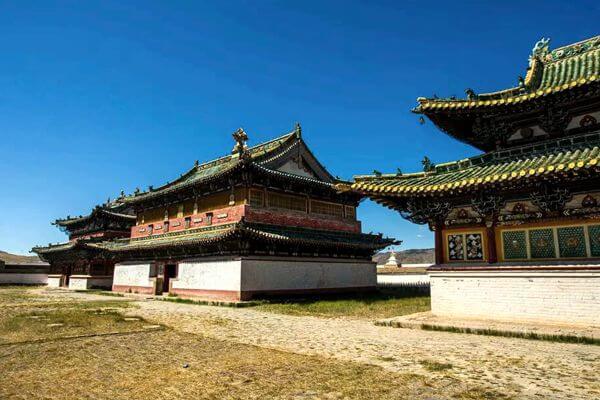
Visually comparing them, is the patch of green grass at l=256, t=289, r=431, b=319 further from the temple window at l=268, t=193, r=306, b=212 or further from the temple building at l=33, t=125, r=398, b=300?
the temple window at l=268, t=193, r=306, b=212

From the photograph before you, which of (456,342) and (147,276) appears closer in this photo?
(456,342)

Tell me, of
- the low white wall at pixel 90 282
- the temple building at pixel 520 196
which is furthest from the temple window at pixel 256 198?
the low white wall at pixel 90 282

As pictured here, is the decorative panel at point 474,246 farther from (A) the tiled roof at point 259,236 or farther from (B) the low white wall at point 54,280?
Answer: (B) the low white wall at point 54,280

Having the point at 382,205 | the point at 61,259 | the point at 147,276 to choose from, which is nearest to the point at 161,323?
the point at 382,205

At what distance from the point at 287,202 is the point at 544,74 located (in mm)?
15814

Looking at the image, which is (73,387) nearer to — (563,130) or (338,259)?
(563,130)

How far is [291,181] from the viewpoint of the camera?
83.1 ft

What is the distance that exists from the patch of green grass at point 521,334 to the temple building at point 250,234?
32.0 feet

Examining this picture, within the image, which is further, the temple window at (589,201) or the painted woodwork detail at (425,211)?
the painted woodwork detail at (425,211)

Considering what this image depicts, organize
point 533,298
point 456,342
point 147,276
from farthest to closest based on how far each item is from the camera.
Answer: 1. point 147,276
2. point 533,298
3. point 456,342

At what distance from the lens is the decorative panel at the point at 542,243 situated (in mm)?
Answer: 11695

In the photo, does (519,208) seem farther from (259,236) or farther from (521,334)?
(259,236)

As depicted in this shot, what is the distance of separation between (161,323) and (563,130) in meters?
14.0

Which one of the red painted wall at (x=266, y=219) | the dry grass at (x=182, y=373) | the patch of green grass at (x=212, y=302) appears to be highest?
the red painted wall at (x=266, y=219)
